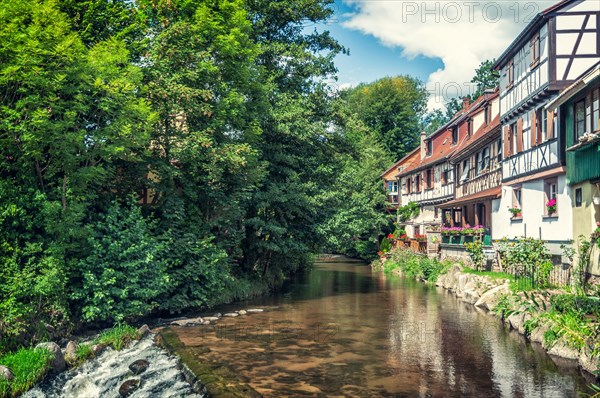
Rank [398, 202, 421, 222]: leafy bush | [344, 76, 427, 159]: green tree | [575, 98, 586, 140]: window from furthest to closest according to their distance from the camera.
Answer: [344, 76, 427, 159]: green tree → [398, 202, 421, 222]: leafy bush → [575, 98, 586, 140]: window

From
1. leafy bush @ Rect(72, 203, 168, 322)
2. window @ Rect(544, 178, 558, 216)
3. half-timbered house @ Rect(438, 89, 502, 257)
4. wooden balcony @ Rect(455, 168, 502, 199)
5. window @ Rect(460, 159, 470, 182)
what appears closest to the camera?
leafy bush @ Rect(72, 203, 168, 322)

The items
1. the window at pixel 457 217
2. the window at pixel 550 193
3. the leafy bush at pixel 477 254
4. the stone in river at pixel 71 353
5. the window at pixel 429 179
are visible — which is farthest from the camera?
the window at pixel 429 179

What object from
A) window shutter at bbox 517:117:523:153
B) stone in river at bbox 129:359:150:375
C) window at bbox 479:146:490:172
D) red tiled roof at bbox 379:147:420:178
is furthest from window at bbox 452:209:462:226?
stone in river at bbox 129:359:150:375

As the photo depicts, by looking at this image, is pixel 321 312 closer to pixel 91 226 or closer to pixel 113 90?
pixel 91 226

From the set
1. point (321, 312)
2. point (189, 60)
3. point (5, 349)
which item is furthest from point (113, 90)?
point (321, 312)

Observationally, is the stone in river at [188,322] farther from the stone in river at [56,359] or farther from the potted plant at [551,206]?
the potted plant at [551,206]

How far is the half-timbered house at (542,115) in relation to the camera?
23.0 metres

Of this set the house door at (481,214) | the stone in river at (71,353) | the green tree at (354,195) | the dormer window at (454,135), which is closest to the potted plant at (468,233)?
the house door at (481,214)

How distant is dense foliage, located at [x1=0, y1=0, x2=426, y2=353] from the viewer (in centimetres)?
1587

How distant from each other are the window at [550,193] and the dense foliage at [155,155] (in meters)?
11.3

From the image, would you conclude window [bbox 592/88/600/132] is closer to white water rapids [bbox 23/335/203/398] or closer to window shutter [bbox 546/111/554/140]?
window shutter [bbox 546/111/554/140]

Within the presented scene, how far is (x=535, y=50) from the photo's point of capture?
24.9m

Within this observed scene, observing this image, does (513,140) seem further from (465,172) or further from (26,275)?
(26,275)

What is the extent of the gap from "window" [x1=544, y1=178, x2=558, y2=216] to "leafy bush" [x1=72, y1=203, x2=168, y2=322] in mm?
16378
